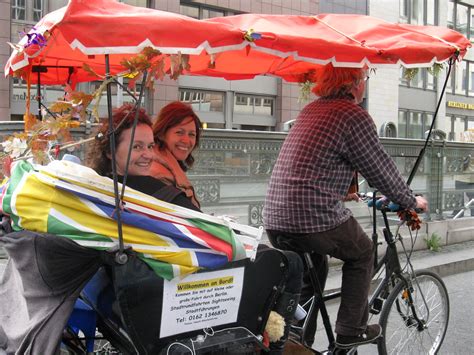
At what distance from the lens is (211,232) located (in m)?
2.41

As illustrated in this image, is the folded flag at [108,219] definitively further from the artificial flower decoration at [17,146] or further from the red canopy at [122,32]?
the red canopy at [122,32]

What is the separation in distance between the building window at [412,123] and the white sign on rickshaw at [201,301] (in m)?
28.0

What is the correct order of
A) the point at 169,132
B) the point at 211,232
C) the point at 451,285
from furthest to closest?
the point at 451,285
the point at 169,132
the point at 211,232

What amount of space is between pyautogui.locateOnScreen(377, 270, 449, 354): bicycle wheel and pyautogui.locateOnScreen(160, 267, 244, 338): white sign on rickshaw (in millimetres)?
1556

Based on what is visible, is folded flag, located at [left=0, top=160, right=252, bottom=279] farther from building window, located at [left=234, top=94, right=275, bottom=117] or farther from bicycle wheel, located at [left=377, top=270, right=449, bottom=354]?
building window, located at [left=234, top=94, right=275, bottom=117]

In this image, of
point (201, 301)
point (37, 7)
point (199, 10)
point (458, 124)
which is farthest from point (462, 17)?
point (201, 301)

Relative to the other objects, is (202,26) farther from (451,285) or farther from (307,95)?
(451,285)

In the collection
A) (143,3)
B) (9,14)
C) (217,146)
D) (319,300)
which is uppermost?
(143,3)

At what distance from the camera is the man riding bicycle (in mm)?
3203

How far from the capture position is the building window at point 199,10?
20906mm

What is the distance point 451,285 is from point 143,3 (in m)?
16.2

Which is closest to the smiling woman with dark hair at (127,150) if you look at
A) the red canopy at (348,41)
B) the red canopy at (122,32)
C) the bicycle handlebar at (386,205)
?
the red canopy at (122,32)

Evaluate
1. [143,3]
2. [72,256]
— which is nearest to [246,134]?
[72,256]

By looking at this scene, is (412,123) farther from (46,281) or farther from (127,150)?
(46,281)
